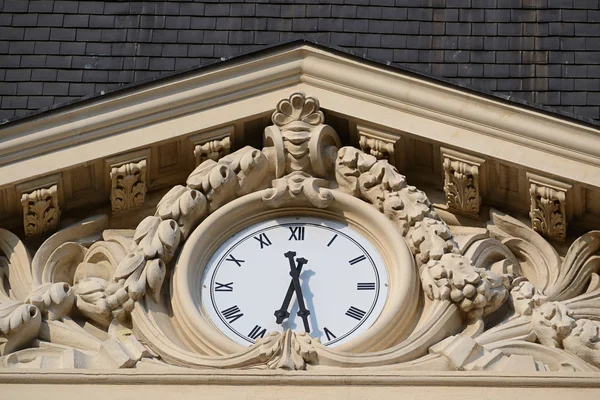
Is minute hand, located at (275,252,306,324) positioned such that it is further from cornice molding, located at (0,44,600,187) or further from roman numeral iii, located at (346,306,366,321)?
cornice molding, located at (0,44,600,187)

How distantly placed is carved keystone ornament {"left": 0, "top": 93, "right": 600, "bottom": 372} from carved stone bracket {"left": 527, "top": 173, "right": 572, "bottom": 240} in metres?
0.08

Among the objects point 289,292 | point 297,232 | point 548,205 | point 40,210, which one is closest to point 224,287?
point 289,292

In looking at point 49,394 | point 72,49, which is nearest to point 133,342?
point 49,394

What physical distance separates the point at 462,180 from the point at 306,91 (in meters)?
1.07

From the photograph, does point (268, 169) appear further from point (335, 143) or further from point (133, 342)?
point (133, 342)

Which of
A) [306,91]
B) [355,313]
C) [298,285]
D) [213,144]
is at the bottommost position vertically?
[355,313]

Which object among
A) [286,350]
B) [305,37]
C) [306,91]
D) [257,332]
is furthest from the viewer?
[305,37]

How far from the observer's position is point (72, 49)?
14.4 m

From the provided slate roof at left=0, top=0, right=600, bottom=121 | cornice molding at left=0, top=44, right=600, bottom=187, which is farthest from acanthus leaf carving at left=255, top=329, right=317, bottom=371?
slate roof at left=0, top=0, right=600, bottom=121

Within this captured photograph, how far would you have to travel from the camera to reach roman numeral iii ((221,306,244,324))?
12.9 meters

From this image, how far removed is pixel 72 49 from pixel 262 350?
2800 millimetres

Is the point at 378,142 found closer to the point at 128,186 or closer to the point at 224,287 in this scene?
the point at 224,287

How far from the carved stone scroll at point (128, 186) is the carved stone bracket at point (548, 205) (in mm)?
2196

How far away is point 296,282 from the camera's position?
1303 cm
